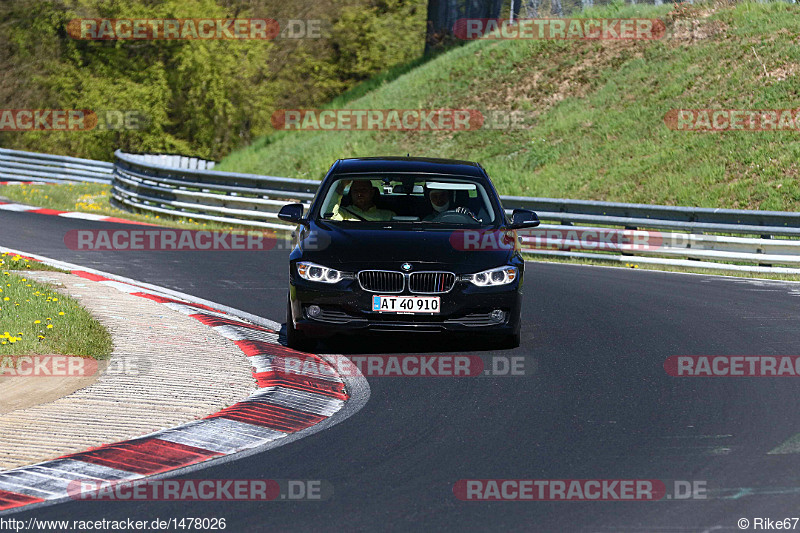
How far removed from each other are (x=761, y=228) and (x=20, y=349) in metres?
12.3

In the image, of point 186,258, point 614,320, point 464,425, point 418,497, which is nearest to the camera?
point 418,497

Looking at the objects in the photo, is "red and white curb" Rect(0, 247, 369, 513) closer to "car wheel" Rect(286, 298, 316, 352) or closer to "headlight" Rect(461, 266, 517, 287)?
"car wheel" Rect(286, 298, 316, 352)

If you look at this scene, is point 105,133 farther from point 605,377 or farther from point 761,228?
point 605,377

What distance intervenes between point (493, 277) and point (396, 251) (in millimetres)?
838

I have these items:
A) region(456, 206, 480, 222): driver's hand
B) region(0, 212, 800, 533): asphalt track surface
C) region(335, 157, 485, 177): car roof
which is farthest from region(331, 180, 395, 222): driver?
region(0, 212, 800, 533): asphalt track surface

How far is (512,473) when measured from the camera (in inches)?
242

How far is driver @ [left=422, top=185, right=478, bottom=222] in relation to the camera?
Answer: 10.5 metres

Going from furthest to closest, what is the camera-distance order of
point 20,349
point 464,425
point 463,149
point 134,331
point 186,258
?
point 463,149 < point 186,258 < point 134,331 < point 20,349 < point 464,425

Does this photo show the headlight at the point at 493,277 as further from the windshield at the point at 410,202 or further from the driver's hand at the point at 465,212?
the driver's hand at the point at 465,212

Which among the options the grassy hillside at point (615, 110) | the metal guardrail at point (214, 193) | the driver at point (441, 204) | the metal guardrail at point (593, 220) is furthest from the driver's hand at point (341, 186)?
the grassy hillside at point (615, 110)

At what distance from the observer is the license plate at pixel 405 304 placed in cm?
930

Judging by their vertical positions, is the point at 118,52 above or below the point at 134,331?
above

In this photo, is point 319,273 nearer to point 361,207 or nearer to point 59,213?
point 361,207

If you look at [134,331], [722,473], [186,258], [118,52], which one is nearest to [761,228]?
[186,258]
